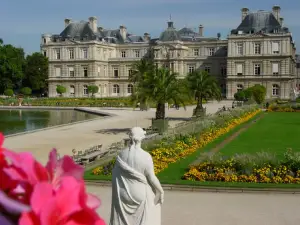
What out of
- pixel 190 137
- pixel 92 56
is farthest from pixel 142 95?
pixel 92 56

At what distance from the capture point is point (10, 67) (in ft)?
228

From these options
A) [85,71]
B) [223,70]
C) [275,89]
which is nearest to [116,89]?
[85,71]

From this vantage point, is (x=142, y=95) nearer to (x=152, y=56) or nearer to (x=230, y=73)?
(x=230, y=73)

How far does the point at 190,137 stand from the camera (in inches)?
720

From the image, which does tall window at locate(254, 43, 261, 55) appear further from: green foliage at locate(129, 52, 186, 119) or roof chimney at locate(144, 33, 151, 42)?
green foliage at locate(129, 52, 186, 119)

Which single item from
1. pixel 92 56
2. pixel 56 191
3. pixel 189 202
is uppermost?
pixel 92 56

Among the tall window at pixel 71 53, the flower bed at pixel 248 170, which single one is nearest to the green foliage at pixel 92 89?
the tall window at pixel 71 53

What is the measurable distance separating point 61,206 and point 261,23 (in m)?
63.9

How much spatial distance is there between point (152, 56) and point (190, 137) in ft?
174

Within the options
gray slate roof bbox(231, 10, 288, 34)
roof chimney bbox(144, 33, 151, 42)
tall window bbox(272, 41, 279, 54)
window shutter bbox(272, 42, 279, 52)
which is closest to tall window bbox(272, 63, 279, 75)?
tall window bbox(272, 41, 279, 54)

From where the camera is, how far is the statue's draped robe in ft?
18.7

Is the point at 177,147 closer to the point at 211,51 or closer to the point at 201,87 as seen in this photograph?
the point at 201,87

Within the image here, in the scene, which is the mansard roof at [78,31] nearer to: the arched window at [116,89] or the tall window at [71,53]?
the tall window at [71,53]

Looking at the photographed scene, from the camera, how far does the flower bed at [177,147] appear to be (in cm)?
1336
